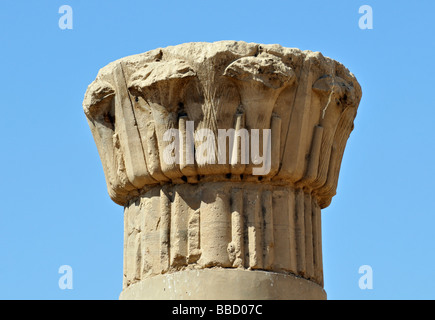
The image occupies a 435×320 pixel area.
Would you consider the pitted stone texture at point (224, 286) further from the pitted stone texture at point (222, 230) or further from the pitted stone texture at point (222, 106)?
the pitted stone texture at point (222, 106)

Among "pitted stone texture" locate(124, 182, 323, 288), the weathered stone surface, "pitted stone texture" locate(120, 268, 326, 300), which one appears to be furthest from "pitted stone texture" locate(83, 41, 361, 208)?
"pitted stone texture" locate(120, 268, 326, 300)

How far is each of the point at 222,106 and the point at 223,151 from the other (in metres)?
0.51

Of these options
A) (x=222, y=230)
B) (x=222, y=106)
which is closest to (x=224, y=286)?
(x=222, y=230)

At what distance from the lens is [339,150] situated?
49.4 ft

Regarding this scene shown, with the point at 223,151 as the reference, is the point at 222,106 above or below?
above

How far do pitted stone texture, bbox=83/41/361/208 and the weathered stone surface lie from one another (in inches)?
0.5

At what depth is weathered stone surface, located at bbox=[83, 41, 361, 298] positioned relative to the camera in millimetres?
14031

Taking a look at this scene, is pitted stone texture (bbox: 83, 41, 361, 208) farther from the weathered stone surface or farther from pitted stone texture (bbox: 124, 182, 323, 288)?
pitted stone texture (bbox: 124, 182, 323, 288)

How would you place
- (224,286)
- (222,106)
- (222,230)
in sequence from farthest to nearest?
(222,106) → (222,230) → (224,286)

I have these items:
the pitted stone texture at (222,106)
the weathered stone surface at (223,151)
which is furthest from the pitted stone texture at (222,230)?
the pitted stone texture at (222,106)

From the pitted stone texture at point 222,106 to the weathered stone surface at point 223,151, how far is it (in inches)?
0.5

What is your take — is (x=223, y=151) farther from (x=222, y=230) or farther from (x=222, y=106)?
(x=222, y=230)

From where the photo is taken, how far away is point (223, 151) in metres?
14.0

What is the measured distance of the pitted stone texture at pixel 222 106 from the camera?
1407cm
